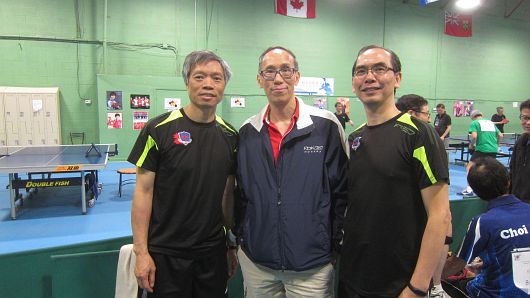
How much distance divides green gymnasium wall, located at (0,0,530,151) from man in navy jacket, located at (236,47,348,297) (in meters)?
9.81

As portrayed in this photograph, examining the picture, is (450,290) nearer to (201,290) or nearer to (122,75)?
(201,290)

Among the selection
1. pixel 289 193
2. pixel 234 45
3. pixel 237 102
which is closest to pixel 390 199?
pixel 289 193

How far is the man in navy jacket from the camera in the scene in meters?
1.78

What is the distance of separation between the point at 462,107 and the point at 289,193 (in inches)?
673

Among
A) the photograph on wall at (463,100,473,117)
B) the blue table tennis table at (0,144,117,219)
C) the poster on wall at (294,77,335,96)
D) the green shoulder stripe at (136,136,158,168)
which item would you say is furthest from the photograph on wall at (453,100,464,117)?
the green shoulder stripe at (136,136,158,168)

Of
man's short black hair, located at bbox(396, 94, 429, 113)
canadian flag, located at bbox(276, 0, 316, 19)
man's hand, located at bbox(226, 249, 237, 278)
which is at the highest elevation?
canadian flag, located at bbox(276, 0, 316, 19)

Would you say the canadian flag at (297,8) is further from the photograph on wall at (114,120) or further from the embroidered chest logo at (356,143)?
the embroidered chest logo at (356,143)

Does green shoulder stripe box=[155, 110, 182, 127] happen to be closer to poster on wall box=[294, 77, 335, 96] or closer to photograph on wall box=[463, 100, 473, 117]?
poster on wall box=[294, 77, 335, 96]

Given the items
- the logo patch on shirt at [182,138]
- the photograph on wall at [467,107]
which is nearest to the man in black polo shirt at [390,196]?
the logo patch on shirt at [182,138]

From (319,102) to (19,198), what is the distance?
33.3ft

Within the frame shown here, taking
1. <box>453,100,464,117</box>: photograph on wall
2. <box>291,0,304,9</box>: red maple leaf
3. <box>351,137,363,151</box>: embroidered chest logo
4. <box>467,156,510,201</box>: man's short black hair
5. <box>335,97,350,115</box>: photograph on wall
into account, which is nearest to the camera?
<box>351,137,363,151</box>: embroidered chest logo

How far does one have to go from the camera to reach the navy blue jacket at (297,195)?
1.78 m

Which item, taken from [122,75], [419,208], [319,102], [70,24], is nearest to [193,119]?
[419,208]

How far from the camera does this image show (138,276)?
1846 mm
